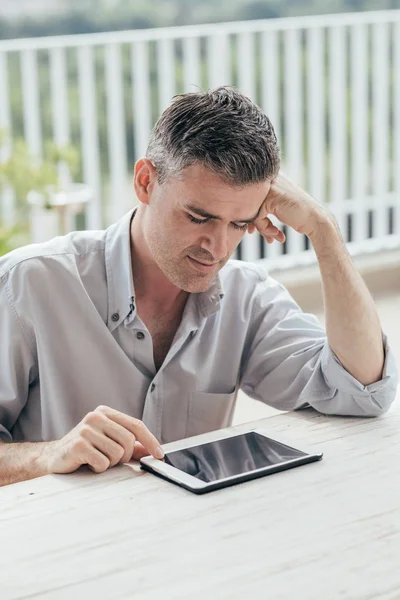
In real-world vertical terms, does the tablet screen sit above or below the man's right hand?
below

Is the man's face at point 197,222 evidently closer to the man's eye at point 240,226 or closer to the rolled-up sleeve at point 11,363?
the man's eye at point 240,226

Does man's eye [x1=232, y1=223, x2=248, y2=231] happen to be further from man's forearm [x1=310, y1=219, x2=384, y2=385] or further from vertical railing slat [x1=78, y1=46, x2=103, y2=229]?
vertical railing slat [x1=78, y1=46, x2=103, y2=229]

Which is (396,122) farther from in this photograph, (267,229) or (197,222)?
(197,222)

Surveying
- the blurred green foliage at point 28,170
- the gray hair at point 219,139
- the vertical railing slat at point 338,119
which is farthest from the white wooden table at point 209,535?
the vertical railing slat at point 338,119

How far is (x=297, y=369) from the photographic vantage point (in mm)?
1984

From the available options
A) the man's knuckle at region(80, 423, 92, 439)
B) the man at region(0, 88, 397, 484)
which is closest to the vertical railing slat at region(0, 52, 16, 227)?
the man at region(0, 88, 397, 484)

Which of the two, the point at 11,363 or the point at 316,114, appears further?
the point at 316,114

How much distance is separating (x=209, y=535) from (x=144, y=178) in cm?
82

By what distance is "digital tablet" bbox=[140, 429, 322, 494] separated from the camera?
1.45 m

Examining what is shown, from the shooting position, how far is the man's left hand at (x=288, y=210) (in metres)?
1.94

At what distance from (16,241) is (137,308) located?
251 centimetres

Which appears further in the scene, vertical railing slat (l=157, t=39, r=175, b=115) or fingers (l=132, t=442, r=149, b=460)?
vertical railing slat (l=157, t=39, r=175, b=115)

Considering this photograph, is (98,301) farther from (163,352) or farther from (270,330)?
(270,330)

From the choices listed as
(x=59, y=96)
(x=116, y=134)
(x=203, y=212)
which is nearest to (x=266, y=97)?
(x=116, y=134)
